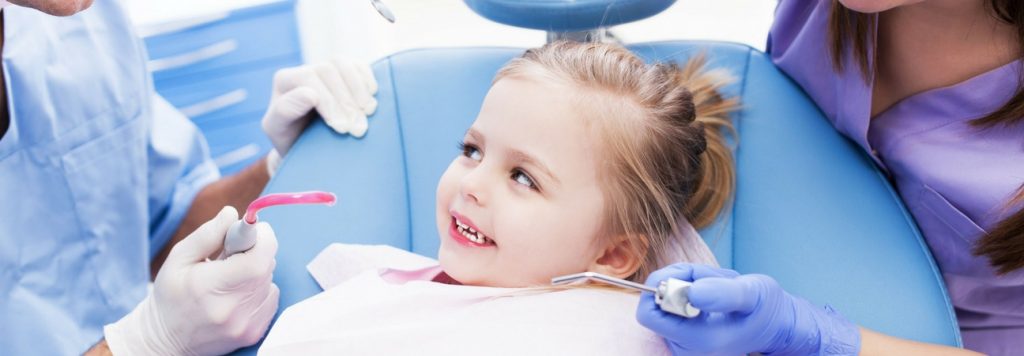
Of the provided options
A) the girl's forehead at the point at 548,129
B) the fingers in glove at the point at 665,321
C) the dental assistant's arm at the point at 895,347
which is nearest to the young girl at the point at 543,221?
the girl's forehead at the point at 548,129

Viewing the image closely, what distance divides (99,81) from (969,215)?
1.28 m

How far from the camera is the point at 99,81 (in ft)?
4.73

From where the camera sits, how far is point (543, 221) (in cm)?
105

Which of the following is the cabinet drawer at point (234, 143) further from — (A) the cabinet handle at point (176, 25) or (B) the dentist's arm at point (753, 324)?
(B) the dentist's arm at point (753, 324)

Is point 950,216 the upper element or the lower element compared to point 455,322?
upper

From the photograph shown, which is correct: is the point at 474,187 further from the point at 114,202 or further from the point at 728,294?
the point at 114,202

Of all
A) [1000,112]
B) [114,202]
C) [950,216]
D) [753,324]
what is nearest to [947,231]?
[950,216]

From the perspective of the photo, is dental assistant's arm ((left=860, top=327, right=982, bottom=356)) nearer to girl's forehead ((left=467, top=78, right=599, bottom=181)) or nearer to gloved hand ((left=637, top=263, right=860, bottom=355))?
gloved hand ((left=637, top=263, right=860, bottom=355))

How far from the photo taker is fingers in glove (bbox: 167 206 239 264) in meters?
1.13

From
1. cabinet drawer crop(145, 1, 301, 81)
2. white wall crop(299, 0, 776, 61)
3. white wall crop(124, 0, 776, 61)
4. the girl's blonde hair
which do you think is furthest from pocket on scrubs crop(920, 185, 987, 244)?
cabinet drawer crop(145, 1, 301, 81)

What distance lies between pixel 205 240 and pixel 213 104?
3.73ft

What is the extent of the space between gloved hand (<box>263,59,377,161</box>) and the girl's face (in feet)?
1.11

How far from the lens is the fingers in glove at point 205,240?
113 centimetres

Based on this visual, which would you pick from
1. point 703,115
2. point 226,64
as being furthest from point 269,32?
point 703,115
